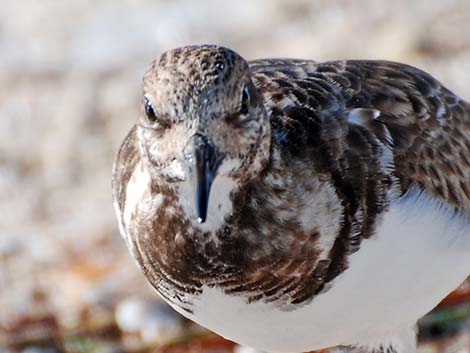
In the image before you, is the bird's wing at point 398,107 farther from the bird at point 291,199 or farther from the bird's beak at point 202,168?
the bird's beak at point 202,168

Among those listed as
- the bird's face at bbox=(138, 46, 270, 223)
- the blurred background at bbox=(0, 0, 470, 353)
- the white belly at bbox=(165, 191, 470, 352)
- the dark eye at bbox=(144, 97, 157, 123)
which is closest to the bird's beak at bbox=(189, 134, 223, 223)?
the bird's face at bbox=(138, 46, 270, 223)

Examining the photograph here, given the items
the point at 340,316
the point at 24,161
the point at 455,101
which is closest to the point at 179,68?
the point at 340,316

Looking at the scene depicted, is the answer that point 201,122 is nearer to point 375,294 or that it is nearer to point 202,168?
point 202,168

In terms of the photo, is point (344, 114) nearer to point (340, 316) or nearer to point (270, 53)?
point (340, 316)

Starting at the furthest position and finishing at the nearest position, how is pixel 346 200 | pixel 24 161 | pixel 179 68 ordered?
pixel 24 161 → pixel 346 200 → pixel 179 68

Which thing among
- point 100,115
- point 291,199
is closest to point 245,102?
point 291,199

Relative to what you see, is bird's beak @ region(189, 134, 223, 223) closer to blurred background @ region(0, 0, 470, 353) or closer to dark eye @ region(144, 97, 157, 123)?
dark eye @ region(144, 97, 157, 123)
